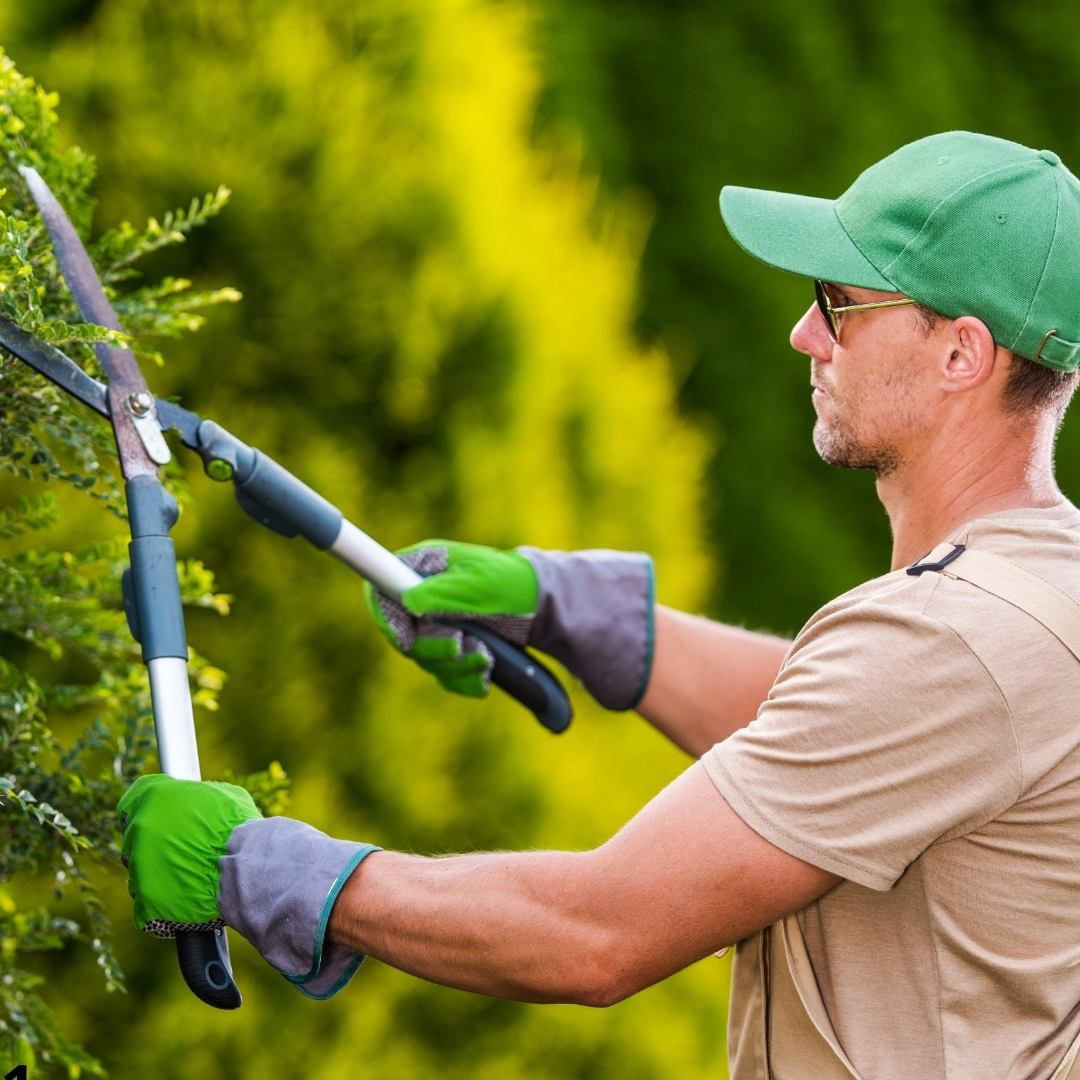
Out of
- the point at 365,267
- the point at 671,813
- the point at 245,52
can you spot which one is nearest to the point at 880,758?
the point at 671,813

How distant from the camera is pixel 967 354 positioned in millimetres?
1960

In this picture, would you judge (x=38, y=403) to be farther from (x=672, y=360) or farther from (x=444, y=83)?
(x=672, y=360)

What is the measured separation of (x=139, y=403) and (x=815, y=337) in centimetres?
97

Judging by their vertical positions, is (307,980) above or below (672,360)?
below

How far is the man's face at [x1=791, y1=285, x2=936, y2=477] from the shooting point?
1.98 metres

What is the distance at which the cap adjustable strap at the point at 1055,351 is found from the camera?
1.93m

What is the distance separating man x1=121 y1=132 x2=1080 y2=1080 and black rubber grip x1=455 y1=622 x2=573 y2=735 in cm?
68

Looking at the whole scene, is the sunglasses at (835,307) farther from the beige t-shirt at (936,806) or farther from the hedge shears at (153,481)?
the hedge shears at (153,481)

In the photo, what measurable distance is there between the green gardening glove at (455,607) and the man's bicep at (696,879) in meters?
0.84

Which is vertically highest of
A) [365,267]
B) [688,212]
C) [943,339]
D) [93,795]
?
[688,212]

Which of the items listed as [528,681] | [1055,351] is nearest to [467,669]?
[528,681]

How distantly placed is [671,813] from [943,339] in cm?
76

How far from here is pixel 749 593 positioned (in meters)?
5.64

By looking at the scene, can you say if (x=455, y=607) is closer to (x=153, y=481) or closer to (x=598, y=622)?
(x=598, y=622)
